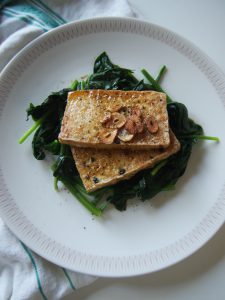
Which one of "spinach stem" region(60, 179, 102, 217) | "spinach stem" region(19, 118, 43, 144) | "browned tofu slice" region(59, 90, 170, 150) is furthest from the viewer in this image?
"spinach stem" region(19, 118, 43, 144)

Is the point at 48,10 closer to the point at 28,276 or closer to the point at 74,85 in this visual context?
the point at 74,85

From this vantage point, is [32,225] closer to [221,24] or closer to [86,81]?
[86,81]

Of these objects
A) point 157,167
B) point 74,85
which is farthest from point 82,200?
point 74,85

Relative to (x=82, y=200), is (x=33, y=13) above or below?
above

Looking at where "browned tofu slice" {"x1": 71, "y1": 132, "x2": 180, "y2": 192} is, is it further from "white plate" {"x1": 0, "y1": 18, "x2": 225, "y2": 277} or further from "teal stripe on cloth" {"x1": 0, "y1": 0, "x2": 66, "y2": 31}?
"teal stripe on cloth" {"x1": 0, "y1": 0, "x2": 66, "y2": 31}

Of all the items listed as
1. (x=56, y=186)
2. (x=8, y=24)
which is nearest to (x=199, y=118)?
(x=56, y=186)

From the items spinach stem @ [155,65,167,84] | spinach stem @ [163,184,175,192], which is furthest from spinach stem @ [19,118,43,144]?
spinach stem @ [163,184,175,192]
